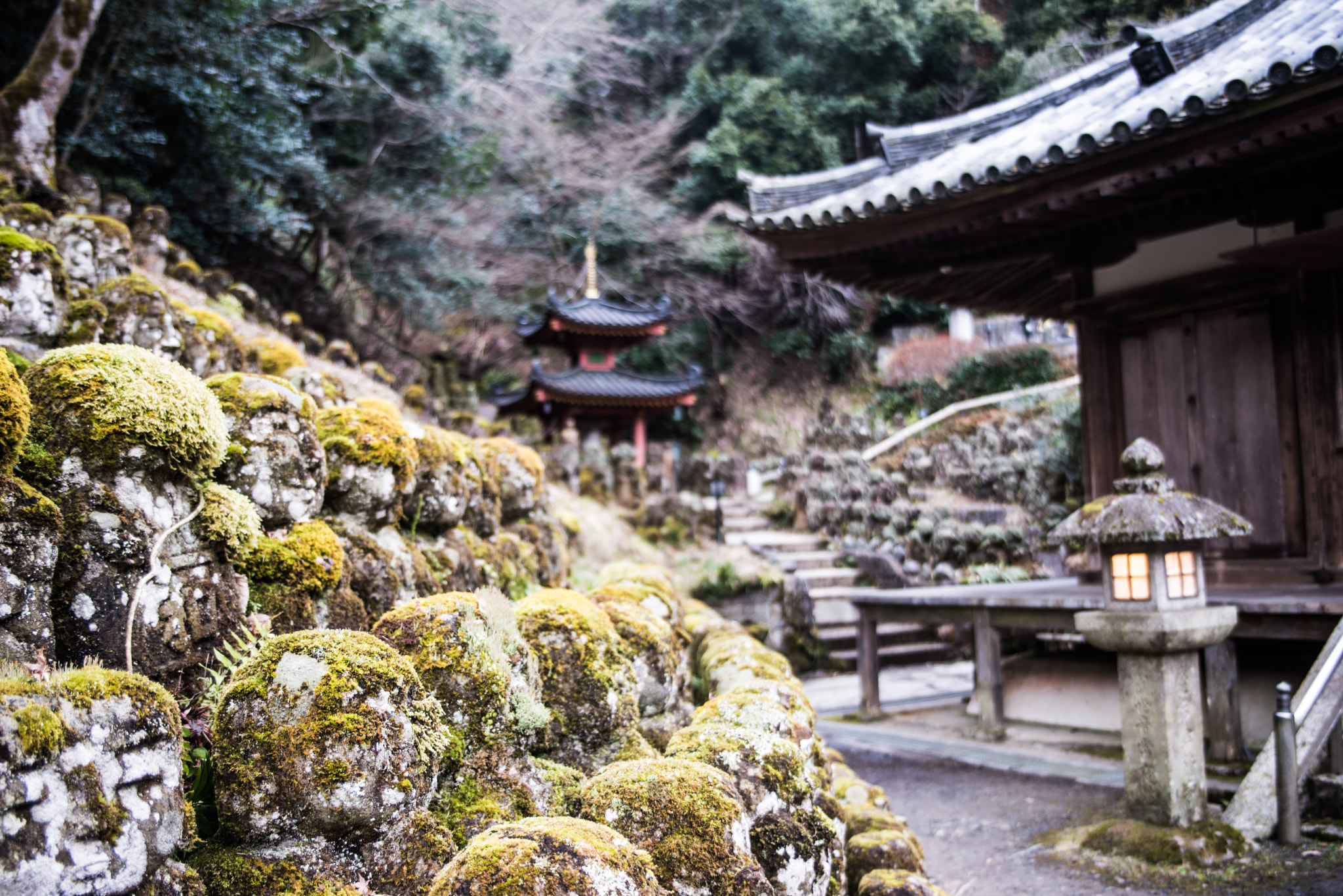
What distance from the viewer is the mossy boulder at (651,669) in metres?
3.46

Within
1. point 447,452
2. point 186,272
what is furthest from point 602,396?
point 447,452

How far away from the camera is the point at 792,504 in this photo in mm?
17688

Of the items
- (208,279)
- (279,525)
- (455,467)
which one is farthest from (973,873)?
(208,279)

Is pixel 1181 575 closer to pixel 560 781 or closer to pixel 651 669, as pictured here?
pixel 651 669

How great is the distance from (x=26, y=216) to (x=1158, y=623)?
7073 millimetres

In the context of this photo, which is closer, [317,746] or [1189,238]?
[317,746]

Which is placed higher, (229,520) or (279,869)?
(229,520)

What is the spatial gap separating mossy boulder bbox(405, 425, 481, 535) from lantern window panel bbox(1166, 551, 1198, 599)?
3.65 m

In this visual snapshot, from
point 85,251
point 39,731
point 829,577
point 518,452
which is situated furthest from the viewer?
point 829,577

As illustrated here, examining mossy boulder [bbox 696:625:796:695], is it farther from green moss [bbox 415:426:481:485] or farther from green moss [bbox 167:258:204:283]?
green moss [bbox 167:258:204:283]

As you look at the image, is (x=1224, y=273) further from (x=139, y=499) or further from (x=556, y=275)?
(x=556, y=275)

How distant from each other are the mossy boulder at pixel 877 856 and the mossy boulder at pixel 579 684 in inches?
42.3

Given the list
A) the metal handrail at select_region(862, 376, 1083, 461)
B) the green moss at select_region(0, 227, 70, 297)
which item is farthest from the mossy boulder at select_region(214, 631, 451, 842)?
the metal handrail at select_region(862, 376, 1083, 461)

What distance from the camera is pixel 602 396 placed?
1950cm
